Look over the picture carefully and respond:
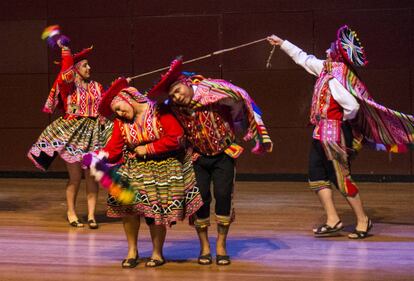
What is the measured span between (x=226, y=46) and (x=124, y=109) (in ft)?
13.6

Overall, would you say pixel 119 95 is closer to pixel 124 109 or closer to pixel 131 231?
pixel 124 109

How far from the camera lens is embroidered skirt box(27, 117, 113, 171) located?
6.12m

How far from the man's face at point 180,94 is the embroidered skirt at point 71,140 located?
5.47 ft

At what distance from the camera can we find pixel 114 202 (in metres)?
4.73

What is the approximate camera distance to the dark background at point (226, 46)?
27.6ft

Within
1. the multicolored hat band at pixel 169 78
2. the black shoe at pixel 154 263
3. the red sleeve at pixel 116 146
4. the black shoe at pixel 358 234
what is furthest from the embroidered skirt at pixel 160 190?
the black shoe at pixel 358 234

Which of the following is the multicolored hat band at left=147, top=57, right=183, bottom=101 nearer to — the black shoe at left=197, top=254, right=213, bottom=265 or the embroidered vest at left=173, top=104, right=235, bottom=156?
the embroidered vest at left=173, top=104, right=235, bottom=156

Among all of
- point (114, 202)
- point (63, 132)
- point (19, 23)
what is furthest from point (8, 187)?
point (114, 202)

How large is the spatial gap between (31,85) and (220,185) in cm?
494

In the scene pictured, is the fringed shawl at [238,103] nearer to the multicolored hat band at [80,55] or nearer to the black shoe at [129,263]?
the black shoe at [129,263]

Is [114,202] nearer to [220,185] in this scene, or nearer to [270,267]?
[220,185]

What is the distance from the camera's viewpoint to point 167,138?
4637 millimetres

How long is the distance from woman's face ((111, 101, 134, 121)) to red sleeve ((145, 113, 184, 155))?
18cm

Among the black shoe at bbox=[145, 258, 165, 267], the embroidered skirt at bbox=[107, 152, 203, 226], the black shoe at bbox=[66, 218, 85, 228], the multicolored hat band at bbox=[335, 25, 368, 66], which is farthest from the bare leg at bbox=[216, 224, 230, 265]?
the black shoe at bbox=[66, 218, 85, 228]
